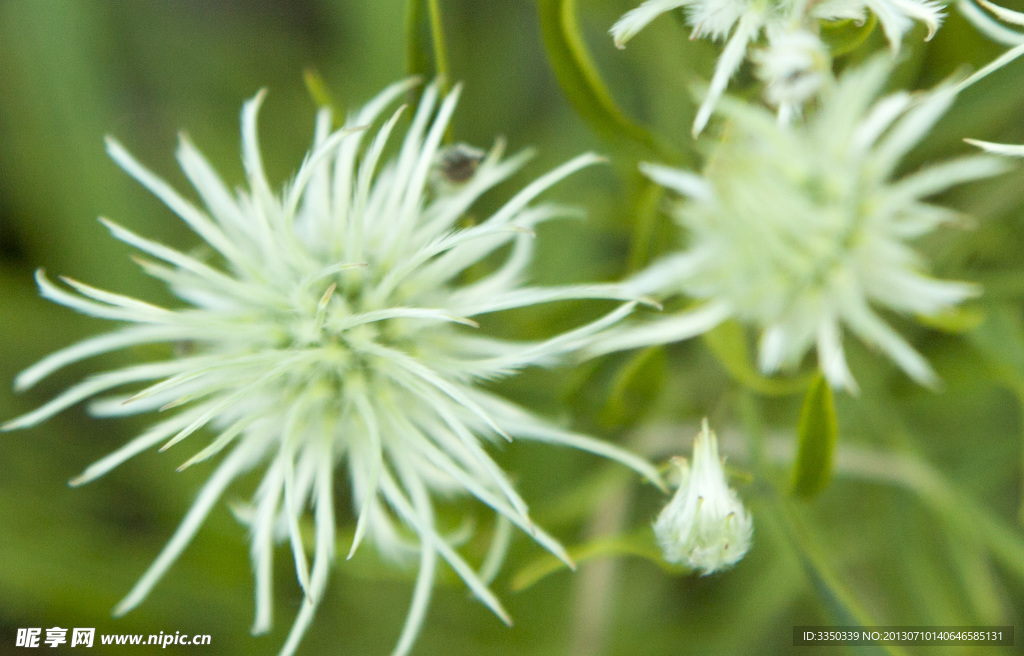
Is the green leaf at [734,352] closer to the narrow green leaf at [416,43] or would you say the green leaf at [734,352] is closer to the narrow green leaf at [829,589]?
the narrow green leaf at [829,589]

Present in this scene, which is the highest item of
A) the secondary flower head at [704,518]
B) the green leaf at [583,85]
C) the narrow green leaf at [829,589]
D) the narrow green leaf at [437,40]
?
the narrow green leaf at [437,40]

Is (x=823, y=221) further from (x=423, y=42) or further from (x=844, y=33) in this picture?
(x=423, y=42)

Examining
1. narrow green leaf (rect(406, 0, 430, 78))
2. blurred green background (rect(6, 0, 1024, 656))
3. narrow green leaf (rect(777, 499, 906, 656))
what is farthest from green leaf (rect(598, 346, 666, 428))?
narrow green leaf (rect(406, 0, 430, 78))

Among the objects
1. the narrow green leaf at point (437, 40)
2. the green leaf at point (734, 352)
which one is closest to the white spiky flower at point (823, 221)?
the green leaf at point (734, 352)

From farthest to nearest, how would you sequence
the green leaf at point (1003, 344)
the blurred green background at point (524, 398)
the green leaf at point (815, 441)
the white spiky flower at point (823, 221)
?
the blurred green background at point (524, 398) < the green leaf at point (1003, 344) < the green leaf at point (815, 441) < the white spiky flower at point (823, 221)

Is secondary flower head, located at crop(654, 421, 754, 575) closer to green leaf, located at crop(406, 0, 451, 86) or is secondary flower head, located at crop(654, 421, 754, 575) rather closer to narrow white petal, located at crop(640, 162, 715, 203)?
narrow white petal, located at crop(640, 162, 715, 203)

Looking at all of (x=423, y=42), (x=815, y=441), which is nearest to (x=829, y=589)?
(x=815, y=441)

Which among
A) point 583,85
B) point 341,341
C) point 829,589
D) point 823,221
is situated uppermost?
point 583,85
